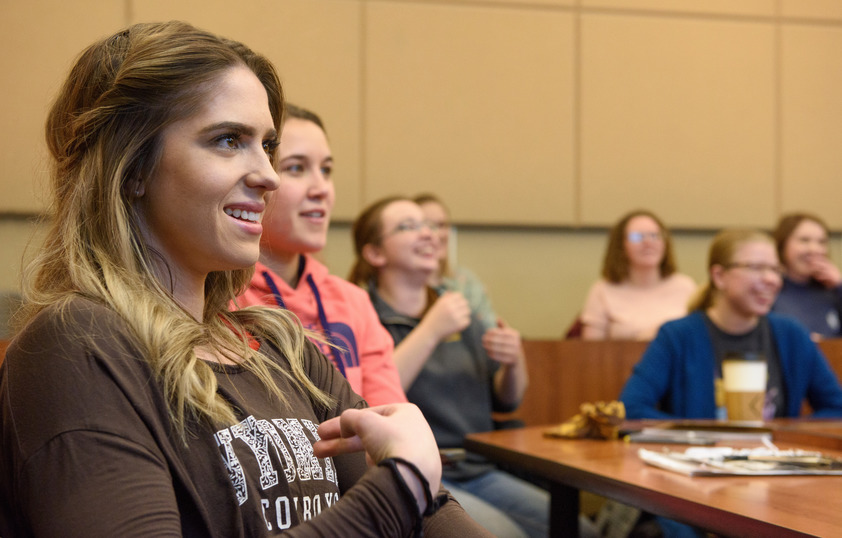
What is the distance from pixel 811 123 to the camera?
4.82m

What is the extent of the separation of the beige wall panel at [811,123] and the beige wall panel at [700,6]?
190 mm

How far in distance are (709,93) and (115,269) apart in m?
4.36

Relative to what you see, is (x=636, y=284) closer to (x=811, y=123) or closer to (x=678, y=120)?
(x=678, y=120)

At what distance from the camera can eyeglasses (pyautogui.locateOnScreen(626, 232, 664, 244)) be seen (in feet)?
12.4

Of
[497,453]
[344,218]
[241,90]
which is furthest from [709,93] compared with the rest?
[241,90]

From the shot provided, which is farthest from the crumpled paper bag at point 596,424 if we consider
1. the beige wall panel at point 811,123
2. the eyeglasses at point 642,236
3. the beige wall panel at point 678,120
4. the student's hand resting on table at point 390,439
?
the beige wall panel at point 811,123

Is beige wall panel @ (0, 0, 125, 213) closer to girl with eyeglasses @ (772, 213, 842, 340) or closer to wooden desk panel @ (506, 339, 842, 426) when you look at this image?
wooden desk panel @ (506, 339, 842, 426)

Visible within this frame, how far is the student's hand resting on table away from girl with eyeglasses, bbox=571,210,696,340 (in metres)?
2.94

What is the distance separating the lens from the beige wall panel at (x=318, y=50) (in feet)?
13.7

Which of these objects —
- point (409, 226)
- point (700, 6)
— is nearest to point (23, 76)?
point (409, 226)

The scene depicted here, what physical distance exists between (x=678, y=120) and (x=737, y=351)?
2.42 metres

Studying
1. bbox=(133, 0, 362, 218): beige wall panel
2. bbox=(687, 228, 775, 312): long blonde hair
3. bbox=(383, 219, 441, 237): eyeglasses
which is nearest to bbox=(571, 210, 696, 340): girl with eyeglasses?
bbox=(687, 228, 775, 312): long blonde hair

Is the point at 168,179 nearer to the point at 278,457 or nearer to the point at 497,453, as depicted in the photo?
the point at 278,457

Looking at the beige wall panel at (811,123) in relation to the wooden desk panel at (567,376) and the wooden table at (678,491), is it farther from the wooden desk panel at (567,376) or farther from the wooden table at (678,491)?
the wooden table at (678,491)
